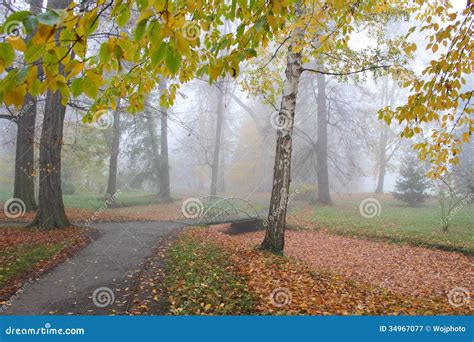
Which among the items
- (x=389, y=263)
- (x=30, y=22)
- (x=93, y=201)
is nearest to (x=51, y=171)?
(x=30, y=22)

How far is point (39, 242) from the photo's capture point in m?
7.71

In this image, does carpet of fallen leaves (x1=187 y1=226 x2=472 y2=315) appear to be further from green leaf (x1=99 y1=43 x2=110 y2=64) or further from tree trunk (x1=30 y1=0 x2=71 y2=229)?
tree trunk (x1=30 y1=0 x2=71 y2=229)

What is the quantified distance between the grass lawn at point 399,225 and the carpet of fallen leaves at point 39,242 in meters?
9.77

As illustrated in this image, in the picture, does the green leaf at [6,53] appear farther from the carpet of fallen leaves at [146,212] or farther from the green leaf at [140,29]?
the carpet of fallen leaves at [146,212]

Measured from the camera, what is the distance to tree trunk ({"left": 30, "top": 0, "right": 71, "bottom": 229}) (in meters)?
9.11

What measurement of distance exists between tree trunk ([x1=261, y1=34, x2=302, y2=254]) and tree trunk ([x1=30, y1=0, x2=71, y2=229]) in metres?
6.09

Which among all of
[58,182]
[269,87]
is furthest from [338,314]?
[58,182]

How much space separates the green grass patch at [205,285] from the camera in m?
4.47

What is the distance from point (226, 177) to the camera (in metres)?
35.0

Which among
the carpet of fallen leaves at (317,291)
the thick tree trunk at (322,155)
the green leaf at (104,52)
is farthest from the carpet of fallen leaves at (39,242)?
the thick tree trunk at (322,155)

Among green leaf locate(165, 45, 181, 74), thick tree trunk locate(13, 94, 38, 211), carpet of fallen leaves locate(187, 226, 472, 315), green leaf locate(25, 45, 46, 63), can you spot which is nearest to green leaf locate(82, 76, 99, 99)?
green leaf locate(25, 45, 46, 63)

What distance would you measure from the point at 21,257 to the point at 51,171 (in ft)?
10.8

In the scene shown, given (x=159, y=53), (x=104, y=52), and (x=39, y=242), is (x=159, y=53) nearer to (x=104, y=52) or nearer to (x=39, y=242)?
(x=104, y=52)

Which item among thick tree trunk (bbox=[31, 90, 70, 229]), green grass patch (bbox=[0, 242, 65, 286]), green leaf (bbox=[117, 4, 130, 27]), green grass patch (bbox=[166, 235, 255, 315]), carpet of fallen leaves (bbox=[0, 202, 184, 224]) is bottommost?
carpet of fallen leaves (bbox=[0, 202, 184, 224])
